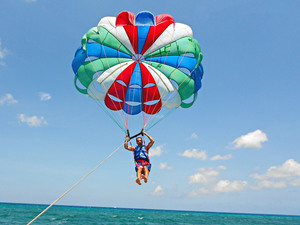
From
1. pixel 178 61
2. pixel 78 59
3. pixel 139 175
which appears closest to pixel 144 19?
pixel 178 61

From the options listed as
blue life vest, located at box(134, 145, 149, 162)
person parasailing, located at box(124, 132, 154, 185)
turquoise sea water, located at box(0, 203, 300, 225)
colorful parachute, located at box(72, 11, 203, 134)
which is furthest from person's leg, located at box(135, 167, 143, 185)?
turquoise sea water, located at box(0, 203, 300, 225)

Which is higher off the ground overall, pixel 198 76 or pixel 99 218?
pixel 198 76

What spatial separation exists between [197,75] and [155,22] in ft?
7.90

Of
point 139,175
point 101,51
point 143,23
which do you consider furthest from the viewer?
point 101,51

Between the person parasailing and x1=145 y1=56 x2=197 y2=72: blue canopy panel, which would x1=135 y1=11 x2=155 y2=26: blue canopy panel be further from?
the person parasailing

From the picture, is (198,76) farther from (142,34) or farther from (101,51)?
(101,51)

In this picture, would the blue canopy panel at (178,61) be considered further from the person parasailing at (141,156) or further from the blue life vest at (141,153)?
the blue life vest at (141,153)

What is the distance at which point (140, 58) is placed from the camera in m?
10.0

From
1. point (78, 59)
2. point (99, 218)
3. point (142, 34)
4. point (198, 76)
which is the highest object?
point (142, 34)

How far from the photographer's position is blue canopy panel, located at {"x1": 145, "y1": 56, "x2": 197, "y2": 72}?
9.78 meters

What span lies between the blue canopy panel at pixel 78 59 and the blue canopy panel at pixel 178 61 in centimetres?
235

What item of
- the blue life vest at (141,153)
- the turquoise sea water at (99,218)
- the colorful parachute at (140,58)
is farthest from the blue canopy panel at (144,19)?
the turquoise sea water at (99,218)

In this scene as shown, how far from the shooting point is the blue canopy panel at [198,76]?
32.5ft

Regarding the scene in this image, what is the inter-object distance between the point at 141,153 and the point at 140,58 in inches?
148
